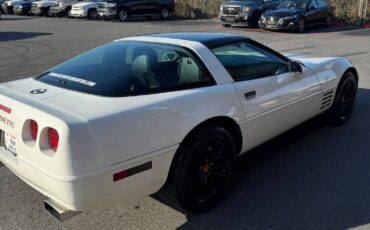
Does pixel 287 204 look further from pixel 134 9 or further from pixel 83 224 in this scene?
pixel 134 9

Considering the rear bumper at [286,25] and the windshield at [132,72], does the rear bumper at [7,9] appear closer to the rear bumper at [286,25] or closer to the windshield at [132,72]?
the rear bumper at [286,25]

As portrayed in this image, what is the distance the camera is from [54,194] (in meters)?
2.68

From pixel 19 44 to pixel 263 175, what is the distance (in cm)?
1297

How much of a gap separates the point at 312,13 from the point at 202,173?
54.2ft

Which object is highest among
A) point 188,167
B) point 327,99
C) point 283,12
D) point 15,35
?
point 283,12

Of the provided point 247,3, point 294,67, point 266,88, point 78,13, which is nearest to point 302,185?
point 266,88

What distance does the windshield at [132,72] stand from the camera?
10.4ft

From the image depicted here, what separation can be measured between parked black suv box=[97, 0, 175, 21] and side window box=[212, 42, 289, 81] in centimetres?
2138

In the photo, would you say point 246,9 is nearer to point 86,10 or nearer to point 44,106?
point 86,10

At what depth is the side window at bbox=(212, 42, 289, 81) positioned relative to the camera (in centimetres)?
375

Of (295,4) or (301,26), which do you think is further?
(295,4)

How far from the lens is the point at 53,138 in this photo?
8.64 feet

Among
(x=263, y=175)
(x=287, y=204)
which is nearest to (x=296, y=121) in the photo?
(x=263, y=175)

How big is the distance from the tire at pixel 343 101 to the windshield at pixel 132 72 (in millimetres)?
2359
